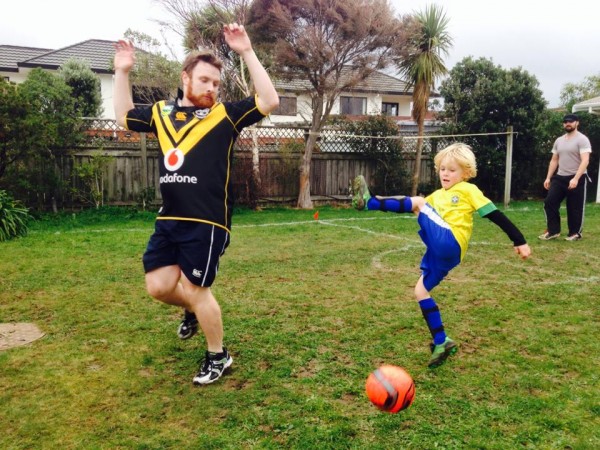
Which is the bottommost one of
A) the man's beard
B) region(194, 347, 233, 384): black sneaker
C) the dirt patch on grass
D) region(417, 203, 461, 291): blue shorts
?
the dirt patch on grass

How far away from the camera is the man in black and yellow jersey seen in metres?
3.31

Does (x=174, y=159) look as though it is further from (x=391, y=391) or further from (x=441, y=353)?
(x=441, y=353)

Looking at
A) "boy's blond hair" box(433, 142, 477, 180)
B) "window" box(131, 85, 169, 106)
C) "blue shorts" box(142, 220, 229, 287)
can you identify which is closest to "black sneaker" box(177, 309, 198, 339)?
"blue shorts" box(142, 220, 229, 287)

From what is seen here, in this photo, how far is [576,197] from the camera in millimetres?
9109

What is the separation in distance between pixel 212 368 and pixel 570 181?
8041 millimetres

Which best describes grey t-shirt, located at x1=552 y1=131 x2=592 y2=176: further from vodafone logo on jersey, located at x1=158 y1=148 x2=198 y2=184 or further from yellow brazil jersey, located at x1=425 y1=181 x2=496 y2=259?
vodafone logo on jersey, located at x1=158 y1=148 x2=198 y2=184

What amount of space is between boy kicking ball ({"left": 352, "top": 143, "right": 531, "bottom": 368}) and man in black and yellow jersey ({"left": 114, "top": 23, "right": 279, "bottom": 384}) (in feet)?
3.69

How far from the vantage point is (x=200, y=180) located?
330cm

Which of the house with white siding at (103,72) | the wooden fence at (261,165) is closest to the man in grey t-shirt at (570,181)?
the wooden fence at (261,165)

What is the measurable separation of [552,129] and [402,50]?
21.1 feet

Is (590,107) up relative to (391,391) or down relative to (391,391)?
up

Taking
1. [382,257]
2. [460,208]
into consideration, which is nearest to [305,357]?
[460,208]

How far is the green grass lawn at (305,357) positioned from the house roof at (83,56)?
731 inches

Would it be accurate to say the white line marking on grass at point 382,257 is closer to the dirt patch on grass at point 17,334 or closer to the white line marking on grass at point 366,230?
the white line marking on grass at point 366,230
